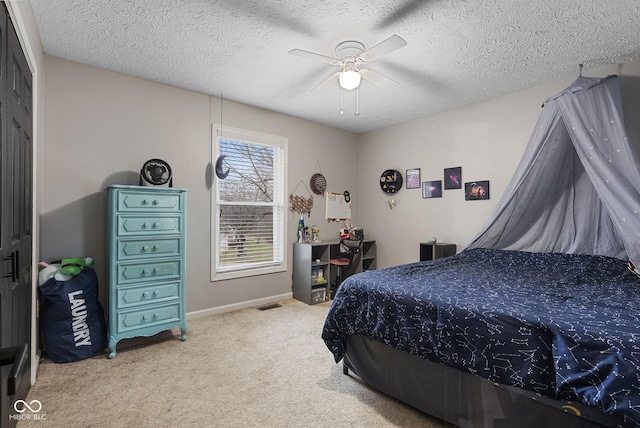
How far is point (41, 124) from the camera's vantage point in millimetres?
2756

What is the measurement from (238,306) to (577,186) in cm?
378

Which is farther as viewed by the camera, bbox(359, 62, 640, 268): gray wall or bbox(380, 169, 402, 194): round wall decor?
bbox(380, 169, 402, 194): round wall decor

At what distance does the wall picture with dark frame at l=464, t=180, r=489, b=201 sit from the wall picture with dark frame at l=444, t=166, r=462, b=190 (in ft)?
0.34

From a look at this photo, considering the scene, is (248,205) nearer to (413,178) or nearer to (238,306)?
(238,306)

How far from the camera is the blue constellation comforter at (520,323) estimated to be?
1292 mm

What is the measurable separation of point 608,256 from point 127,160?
4488 mm

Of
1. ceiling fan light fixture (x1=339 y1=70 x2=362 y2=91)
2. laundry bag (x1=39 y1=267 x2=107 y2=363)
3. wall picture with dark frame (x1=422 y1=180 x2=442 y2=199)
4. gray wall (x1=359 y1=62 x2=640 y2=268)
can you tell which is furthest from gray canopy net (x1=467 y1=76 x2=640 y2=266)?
laundry bag (x1=39 y1=267 x2=107 y2=363)

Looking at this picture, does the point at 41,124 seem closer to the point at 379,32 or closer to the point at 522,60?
the point at 379,32

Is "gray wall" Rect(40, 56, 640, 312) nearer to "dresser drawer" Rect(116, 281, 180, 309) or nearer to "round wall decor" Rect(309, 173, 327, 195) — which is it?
"round wall decor" Rect(309, 173, 327, 195)

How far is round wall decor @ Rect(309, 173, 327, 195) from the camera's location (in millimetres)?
4738

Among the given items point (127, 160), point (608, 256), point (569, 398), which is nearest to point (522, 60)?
point (608, 256)

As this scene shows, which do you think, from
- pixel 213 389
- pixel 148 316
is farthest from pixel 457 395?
pixel 148 316

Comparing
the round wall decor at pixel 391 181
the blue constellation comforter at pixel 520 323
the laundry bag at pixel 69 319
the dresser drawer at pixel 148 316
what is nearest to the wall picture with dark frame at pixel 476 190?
the round wall decor at pixel 391 181

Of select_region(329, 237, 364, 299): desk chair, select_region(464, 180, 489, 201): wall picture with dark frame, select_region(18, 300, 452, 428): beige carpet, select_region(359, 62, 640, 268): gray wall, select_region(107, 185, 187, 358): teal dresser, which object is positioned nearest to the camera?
select_region(18, 300, 452, 428): beige carpet
